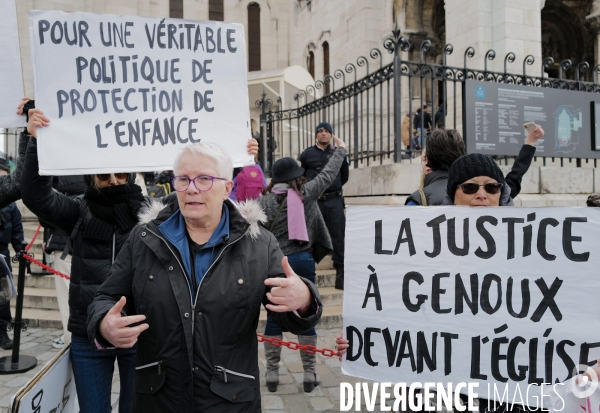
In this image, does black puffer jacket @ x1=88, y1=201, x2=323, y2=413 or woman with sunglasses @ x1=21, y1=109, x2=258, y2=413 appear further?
woman with sunglasses @ x1=21, y1=109, x2=258, y2=413

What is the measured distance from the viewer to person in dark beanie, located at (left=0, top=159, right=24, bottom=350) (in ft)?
17.7

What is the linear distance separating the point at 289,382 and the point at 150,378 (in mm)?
2729

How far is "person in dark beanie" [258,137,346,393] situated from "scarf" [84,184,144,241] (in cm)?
166

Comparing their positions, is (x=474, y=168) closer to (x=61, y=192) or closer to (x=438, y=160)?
(x=438, y=160)

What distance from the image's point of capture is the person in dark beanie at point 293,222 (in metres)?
4.16

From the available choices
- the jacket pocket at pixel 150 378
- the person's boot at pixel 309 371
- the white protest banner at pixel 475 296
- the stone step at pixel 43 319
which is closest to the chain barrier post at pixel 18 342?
the stone step at pixel 43 319

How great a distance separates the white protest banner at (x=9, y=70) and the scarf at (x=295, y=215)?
7.39 ft

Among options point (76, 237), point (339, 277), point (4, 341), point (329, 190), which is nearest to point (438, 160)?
point (76, 237)

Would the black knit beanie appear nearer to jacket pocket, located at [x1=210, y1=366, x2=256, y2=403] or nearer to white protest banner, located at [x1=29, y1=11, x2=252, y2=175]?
white protest banner, located at [x1=29, y1=11, x2=252, y2=175]

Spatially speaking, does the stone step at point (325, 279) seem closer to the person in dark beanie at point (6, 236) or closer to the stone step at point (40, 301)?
the stone step at point (40, 301)

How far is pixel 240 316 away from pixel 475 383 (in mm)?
1251

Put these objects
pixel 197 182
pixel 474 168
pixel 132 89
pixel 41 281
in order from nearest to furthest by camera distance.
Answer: pixel 197 182 → pixel 474 168 → pixel 132 89 → pixel 41 281

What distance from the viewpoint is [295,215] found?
4.25m

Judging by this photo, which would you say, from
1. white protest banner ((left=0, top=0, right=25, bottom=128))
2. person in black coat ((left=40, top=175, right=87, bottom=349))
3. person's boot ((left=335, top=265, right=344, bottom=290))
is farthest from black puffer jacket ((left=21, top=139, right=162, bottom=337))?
person's boot ((left=335, top=265, right=344, bottom=290))
